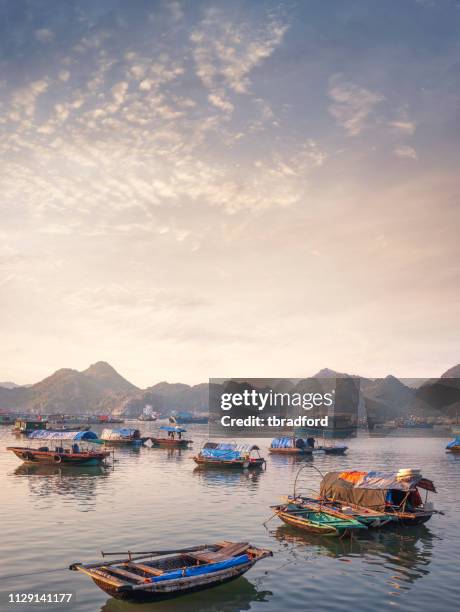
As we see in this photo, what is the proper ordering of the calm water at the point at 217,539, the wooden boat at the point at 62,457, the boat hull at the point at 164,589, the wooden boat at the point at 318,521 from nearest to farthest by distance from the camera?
1. the boat hull at the point at 164,589
2. the calm water at the point at 217,539
3. the wooden boat at the point at 318,521
4. the wooden boat at the point at 62,457

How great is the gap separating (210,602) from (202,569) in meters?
1.47

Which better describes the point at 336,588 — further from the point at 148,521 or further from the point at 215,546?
the point at 148,521

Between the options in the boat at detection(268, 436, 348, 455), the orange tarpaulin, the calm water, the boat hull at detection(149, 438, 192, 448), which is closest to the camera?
the calm water

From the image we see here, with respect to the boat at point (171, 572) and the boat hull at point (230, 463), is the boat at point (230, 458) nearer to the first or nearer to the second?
the boat hull at point (230, 463)

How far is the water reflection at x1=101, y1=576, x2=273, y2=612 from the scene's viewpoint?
21516mm

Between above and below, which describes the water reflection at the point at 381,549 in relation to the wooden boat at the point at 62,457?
below

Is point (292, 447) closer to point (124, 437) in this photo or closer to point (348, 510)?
point (124, 437)

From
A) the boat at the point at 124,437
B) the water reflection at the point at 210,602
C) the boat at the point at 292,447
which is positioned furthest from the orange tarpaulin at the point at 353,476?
the boat at the point at 124,437

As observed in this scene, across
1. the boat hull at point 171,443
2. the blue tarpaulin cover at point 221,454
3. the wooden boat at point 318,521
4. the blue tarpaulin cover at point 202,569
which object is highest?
the blue tarpaulin cover at point 202,569

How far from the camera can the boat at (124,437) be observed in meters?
107

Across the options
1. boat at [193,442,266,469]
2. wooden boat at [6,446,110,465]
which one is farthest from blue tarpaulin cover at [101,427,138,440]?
wooden boat at [6,446,110,465]

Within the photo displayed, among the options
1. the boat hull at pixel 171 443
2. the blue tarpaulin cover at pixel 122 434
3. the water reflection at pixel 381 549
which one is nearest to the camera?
the water reflection at pixel 381 549

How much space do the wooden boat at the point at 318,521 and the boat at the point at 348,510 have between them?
1.53 ft

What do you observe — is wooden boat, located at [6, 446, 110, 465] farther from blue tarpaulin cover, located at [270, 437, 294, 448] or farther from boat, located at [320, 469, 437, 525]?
boat, located at [320, 469, 437, 525]
